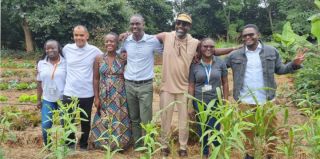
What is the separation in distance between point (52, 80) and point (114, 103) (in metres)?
0.66

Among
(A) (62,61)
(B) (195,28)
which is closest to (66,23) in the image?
(B) (195,28)

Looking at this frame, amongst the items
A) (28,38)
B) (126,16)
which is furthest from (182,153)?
(28,38)

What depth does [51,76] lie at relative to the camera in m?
3.93

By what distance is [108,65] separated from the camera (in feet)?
13.0

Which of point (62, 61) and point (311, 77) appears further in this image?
point (311, 77)

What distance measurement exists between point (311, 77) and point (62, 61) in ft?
13.8

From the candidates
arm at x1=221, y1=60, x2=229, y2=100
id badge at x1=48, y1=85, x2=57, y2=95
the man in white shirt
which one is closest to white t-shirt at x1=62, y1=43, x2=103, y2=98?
id badge at x1=48, y1=85, x2=57, y2=95

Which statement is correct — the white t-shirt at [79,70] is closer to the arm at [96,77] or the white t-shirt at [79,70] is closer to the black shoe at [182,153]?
the arm at [96,77]

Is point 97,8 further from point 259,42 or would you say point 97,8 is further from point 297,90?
point 259,42

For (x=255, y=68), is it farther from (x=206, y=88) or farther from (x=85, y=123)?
(x=85, y=123)

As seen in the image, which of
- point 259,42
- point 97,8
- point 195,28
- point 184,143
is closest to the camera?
point 259,42

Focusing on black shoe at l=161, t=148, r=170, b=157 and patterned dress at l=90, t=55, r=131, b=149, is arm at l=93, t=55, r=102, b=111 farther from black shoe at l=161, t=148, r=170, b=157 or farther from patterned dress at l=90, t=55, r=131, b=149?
black shoe at l=161, t=148, r=170, b=157

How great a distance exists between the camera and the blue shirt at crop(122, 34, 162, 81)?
3.82 meters

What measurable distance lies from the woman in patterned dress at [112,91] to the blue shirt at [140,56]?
150 mm
